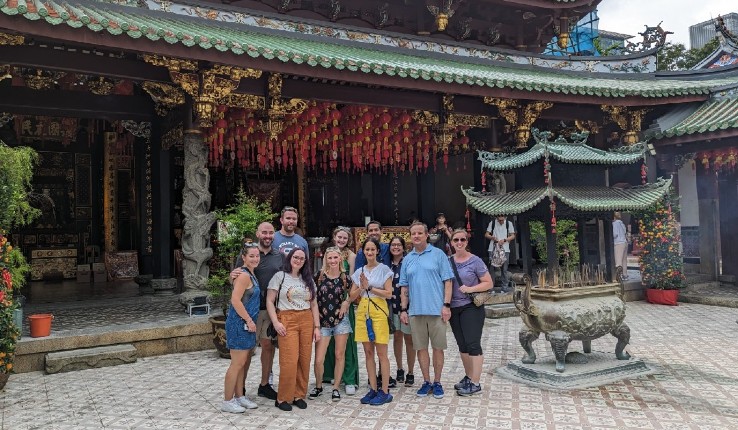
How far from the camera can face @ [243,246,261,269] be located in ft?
15.8

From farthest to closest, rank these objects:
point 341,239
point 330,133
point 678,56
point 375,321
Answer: point 678,56 → point 330,133 → point 341,239 → point 375,321

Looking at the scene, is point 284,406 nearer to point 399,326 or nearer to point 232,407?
point 232,407

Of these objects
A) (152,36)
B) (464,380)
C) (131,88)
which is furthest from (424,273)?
(131,88)

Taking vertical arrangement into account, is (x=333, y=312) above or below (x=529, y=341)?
above

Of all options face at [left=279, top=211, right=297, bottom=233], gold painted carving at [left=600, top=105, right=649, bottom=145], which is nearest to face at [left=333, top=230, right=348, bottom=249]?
face at [left=279, top=211, right=297, bottom=233]

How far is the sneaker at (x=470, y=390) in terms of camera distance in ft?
17.5

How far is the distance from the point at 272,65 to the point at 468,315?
4.72 meters

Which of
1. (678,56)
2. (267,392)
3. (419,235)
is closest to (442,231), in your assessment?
(419,235)

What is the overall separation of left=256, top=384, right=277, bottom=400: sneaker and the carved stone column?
9.98ft

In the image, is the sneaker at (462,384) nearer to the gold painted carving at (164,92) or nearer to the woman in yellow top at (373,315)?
the woman in yellow top at (373,315)

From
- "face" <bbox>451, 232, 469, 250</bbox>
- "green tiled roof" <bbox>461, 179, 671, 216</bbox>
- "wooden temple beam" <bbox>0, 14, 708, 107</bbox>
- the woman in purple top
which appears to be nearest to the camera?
the woman in purple top

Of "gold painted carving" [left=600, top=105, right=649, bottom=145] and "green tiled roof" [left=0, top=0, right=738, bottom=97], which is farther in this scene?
"gold painted carving" [left=600, top=105, right=649, bottom=145]

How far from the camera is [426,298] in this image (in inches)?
204

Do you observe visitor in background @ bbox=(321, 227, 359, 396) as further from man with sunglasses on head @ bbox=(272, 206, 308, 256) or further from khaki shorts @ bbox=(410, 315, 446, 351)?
khaki shorts @ bbox=(410, 315, 446, 351)
